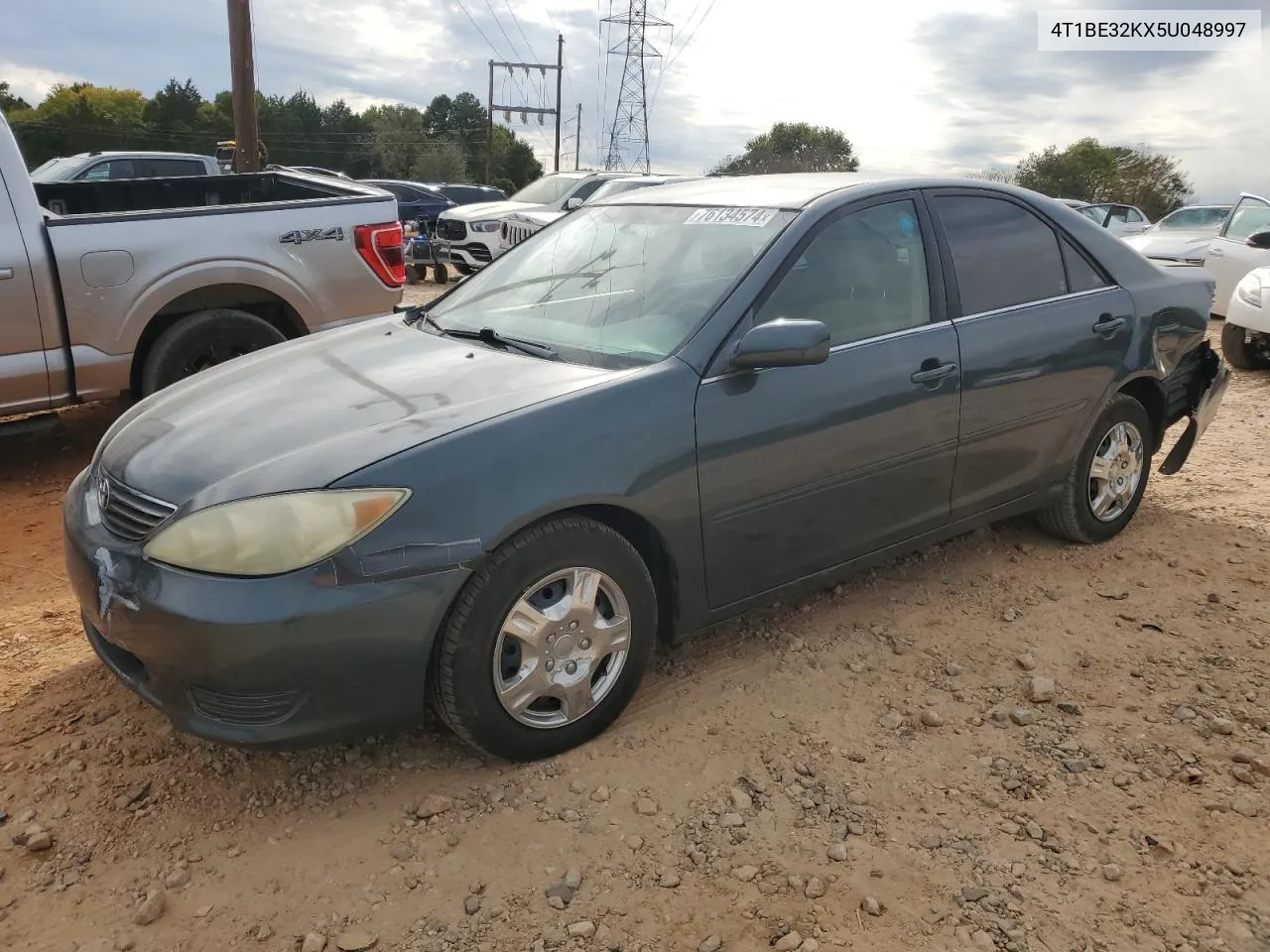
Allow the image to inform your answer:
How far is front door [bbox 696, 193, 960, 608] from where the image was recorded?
2986 mm

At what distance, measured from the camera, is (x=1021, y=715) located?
3.09 metres

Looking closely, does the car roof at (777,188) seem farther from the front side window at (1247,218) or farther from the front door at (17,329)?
the front side window at (1247,218)

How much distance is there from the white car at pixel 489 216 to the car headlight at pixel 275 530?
40.3ft

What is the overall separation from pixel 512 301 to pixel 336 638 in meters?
1.70

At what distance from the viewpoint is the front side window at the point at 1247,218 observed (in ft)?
35.6

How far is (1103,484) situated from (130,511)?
3.93 metres

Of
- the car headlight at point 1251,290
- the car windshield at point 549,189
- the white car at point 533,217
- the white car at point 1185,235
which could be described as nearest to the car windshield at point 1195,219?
the white car at point 1185,235

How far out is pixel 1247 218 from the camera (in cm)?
1106

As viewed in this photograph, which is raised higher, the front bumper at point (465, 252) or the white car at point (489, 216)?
the white car at point (489, 216)

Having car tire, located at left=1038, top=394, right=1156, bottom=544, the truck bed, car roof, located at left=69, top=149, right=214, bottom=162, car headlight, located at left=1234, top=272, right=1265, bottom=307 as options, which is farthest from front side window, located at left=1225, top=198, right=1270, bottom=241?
car roof, located at left=69, top=149, right=214, bottom=162

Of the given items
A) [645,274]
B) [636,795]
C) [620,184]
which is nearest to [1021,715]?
[636,795]

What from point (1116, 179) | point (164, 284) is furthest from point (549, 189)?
point (1116, 179)

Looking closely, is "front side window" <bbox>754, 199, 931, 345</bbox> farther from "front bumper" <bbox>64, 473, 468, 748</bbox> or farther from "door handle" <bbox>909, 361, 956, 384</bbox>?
"front bumper" <bbox>64, 473, 468, 748</bbox>

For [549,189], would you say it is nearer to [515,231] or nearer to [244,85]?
[515,231]
